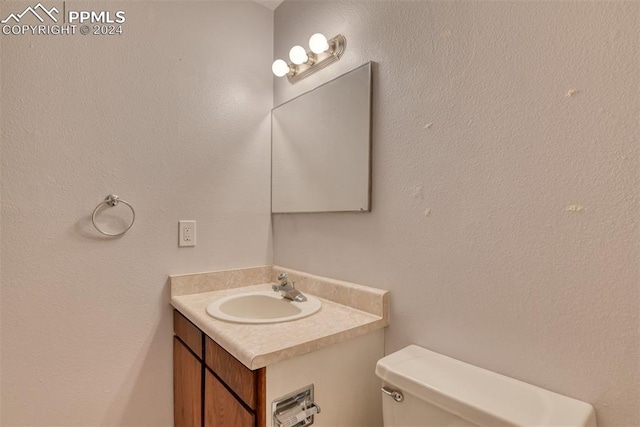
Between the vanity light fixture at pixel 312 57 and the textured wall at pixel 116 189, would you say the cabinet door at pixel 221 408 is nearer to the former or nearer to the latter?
the textured wall at pixel 116 189

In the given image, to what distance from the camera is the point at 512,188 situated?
2.69 feet

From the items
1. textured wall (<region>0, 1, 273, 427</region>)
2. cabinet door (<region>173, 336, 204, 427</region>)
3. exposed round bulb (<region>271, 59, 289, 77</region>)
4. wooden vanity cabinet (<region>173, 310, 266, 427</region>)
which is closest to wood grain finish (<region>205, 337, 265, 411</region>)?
wooden vanity cabinet (<region>173, 310, 266, 427</region>)

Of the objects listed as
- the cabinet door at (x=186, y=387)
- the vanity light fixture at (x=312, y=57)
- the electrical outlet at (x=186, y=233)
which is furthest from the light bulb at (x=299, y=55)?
the cabinet door at (x=186, y=387)

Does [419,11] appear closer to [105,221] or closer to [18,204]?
[105,221]

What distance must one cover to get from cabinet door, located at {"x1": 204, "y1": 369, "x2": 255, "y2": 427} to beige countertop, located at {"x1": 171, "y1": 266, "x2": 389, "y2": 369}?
16 centimetres

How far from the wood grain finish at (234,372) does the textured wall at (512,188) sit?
503mm

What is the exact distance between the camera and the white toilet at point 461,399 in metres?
0.67

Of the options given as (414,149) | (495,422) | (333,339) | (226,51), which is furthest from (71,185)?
(495,422)

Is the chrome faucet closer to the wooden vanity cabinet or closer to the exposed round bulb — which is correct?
the wooden vanity cabinet

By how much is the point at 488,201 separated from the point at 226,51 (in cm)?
139

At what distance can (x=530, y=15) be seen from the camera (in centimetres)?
79

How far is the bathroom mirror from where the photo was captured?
1.21 metres

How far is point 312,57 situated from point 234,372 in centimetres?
127

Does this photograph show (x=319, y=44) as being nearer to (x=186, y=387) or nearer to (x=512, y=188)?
(x=512, y=188)
